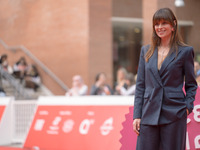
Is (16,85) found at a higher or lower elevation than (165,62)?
lower

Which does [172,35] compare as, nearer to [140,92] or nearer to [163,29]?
[163,29]

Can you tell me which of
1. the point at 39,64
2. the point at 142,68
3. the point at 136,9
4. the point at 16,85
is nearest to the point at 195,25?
the point at 136,9

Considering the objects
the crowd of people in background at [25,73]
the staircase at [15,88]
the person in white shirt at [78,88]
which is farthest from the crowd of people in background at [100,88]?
the crowd of people in background at [25,73]

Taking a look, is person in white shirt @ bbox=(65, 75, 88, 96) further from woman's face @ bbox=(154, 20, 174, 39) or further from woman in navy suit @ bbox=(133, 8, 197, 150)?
woman's face @ bbox=(154, 20, 174, 39)

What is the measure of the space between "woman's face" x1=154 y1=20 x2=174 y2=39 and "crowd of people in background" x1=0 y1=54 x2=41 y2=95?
1227 cm

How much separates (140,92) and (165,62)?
39cm

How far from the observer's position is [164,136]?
3324mm

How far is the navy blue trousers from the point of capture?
330 centimetres

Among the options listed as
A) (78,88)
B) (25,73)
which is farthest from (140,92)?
(25,73)

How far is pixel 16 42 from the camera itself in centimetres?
1806

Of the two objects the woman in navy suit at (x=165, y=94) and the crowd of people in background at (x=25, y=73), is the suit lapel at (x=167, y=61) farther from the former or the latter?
the crowd of people in background at (x=25, y=73)

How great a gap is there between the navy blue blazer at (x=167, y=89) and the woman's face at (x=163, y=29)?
0.55 ft

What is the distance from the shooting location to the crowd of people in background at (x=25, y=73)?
1533 centimetres

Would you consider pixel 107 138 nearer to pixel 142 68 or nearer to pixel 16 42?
pixel 142 68
